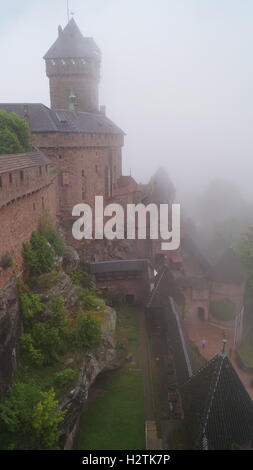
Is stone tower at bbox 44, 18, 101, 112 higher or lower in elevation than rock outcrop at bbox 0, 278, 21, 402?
higher

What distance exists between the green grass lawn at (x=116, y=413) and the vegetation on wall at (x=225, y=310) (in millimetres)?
8723

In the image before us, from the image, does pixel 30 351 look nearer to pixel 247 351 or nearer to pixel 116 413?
pixel 116 413

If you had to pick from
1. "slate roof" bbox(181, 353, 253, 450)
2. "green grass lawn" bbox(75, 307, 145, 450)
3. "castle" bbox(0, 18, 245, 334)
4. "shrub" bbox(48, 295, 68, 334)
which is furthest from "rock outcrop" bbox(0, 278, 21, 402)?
"slate roof" bbox(181, 353, 253, 450)

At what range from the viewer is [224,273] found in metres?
29.0

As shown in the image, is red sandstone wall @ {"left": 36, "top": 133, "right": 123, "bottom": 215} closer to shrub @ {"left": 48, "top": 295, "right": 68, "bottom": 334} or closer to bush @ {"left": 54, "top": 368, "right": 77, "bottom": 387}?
shrub @ {"left": 48, "top": 295, "right": 68, "bottom": 334}

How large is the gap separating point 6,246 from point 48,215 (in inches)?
300

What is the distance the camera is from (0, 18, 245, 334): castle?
1839 centimetres

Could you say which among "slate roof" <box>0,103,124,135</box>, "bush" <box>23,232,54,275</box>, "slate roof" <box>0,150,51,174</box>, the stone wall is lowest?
"bush" <box>23,232,54,275</box>

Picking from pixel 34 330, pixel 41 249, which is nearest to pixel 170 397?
pixel 34 330

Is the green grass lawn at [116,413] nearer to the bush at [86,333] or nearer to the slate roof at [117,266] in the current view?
the bush at [86,333]

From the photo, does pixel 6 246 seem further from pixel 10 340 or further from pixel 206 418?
pixel 206 418

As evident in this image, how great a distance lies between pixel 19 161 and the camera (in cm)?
1947

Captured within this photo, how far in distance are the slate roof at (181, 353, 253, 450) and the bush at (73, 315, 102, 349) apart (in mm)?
5037

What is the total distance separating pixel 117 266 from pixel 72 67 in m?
19.1
